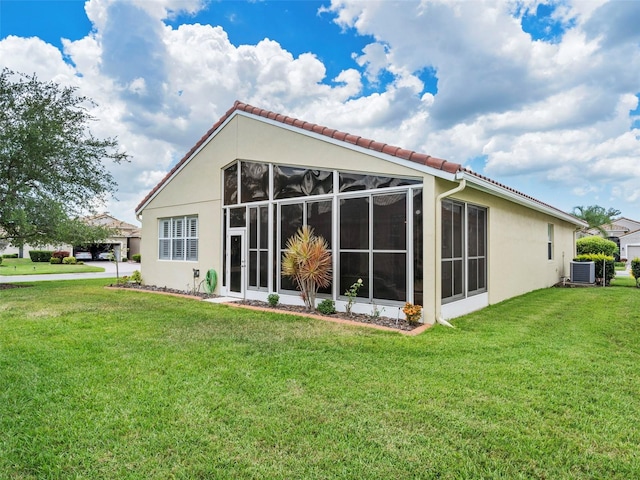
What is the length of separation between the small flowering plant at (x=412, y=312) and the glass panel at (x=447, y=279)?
2.96 feet

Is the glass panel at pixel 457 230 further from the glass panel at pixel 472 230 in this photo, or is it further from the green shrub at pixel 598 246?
the green shrub at pixel 598 246

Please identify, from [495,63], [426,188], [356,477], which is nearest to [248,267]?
[426,188]

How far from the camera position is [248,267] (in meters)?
10.8

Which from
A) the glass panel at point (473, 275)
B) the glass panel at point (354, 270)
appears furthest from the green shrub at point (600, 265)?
the glass panel at point (354, 270)

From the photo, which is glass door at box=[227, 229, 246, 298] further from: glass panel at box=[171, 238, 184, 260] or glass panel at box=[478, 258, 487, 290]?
glass panel at box=[478, 258, 487, 290]

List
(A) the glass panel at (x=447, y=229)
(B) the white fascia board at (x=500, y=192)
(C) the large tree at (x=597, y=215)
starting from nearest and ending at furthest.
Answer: (B) the white fascia board at (x=500, y=192) < (A) the glass panel at (x=447, y=229) < (C) the large tree at (x=597, y=215)

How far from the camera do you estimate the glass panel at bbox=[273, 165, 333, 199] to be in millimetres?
8789

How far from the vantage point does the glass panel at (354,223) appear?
8.10m

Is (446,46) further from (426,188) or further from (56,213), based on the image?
(56,213)

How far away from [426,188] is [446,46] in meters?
5.95

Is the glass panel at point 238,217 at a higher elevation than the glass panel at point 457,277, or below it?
higher

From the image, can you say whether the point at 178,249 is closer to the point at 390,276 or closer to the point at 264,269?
the point at 264,269

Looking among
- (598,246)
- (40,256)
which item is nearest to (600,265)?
(598,246)

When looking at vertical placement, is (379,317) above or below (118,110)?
below
